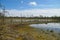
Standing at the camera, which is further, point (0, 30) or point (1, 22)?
Result: point (1, 22)

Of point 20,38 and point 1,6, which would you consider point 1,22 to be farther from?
point 20,38

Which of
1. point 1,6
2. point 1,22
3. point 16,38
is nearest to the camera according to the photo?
point 16,38

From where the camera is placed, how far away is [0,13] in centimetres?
715

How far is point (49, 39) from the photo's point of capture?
6.57 metres

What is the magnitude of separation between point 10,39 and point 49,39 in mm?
1937

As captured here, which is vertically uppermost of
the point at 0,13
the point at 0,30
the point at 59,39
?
the point at 0,13

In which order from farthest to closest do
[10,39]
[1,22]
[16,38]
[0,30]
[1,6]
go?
[1,22]
[1,6]
[0,30]
[16,38]
[10,39]

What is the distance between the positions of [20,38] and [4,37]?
2.23 ft

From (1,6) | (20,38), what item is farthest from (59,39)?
(1,6)

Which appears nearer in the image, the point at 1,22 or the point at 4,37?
the point at 4,37

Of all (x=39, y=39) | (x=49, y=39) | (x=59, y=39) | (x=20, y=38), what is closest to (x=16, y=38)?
(x=20, y=38)

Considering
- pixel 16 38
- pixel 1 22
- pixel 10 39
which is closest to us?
pixel 10 39

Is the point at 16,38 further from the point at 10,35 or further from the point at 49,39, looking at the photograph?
the point at 49,39

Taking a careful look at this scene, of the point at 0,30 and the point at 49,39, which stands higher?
the point at 0,30
